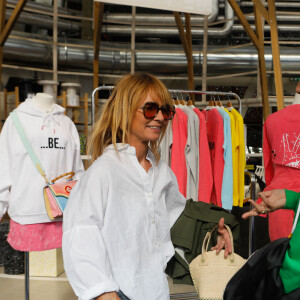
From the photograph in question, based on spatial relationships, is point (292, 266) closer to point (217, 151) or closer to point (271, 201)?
point (271, 201)

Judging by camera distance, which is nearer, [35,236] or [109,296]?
[109,296]

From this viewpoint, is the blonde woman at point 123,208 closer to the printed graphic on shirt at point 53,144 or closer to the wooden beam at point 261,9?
the printed graphic on shirt at point 53,144

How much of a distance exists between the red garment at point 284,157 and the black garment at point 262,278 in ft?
5.02

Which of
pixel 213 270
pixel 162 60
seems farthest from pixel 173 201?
pixel 162 60

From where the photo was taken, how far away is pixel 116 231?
150 centimetres

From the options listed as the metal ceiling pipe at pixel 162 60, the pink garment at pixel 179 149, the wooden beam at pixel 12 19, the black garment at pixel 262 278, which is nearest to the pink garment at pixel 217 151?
the pink garment at pixel 179 149

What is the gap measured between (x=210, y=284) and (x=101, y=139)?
48.1 inches

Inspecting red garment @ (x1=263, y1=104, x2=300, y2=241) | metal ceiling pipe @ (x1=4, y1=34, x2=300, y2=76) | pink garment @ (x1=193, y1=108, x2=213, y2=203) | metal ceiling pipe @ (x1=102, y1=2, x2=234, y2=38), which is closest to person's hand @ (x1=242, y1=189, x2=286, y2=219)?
red garment @ (x1=263, y1=104, x2=300, y2=241)

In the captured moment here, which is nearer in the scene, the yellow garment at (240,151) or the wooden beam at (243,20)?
the yellow garment at (240,151)

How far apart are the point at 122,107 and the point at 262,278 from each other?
0.74 m

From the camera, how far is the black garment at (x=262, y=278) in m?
1.35

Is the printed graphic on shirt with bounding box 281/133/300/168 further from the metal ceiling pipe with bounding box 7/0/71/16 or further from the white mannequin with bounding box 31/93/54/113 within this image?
the metal ceiling pipe with bounding box 7/0/71/16

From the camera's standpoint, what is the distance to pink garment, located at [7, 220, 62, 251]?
9.64 ft

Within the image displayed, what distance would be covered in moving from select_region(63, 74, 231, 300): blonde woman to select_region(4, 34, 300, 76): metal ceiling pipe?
783cm
